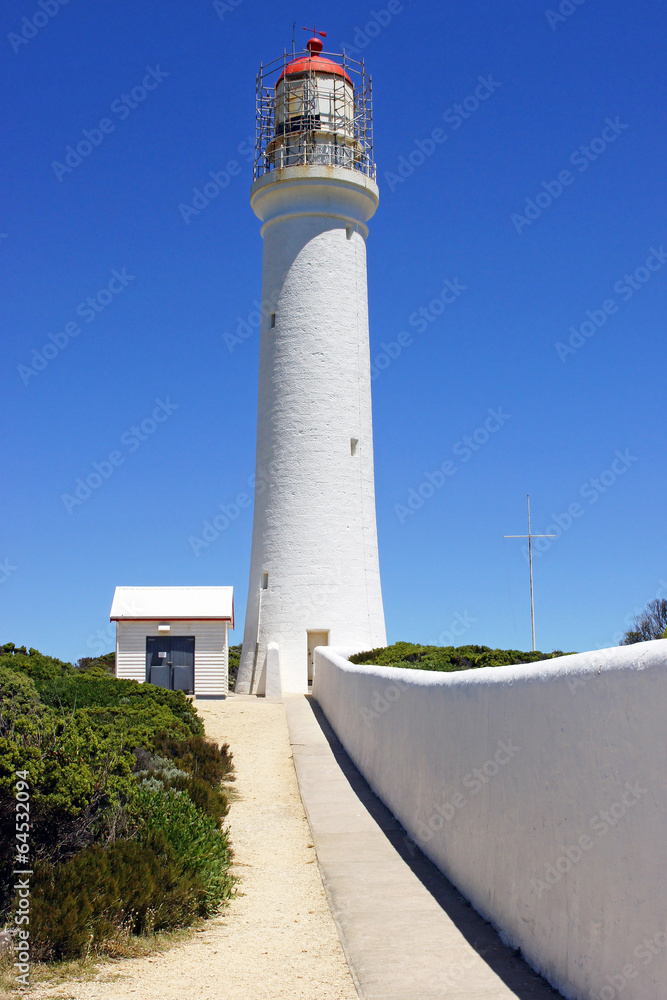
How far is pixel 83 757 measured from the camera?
7.65 metres

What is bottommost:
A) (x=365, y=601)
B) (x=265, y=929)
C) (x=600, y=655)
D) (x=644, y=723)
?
(x=265, y=929)

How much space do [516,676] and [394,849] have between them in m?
3.60

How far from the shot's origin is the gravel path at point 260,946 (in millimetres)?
5648

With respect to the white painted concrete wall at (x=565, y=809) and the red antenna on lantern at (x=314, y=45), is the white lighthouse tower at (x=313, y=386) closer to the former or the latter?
the red antenna on lantern at (x=314, y=45)

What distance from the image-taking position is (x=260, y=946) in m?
6.59

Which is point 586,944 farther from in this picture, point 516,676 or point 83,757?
point 83,757

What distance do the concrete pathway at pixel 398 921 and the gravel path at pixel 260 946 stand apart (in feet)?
0.46

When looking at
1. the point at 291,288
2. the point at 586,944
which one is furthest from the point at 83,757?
the point at 291,288
